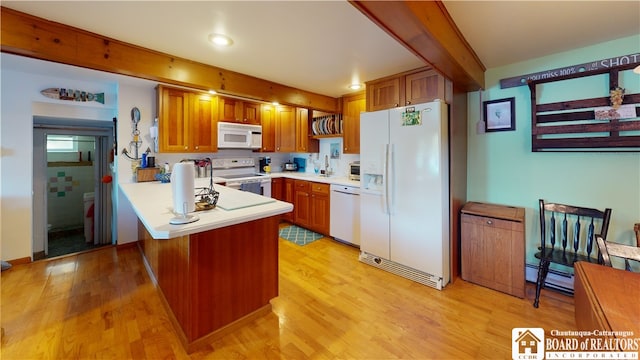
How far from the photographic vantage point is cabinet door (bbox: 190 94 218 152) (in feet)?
11.6

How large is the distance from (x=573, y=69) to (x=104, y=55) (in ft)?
13.2

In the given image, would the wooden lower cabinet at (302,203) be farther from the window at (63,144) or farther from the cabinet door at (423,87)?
the window at (63,144)

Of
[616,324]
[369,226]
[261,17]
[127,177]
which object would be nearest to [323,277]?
[369,226]

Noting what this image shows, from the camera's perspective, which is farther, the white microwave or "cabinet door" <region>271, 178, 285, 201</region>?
"cabinet door" <region>271, 178, 285, 201</region>

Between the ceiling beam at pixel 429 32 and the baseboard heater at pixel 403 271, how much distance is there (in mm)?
1955

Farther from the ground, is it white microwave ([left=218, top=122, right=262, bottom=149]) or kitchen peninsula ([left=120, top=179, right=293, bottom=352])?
white microwave ([left=218, top=122, right=262, bottom=149])

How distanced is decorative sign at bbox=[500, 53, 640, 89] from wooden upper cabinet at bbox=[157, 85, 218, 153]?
3.67m

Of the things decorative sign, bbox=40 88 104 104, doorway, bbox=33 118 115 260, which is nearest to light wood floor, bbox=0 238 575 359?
doorway, bbox=33 118 115 260

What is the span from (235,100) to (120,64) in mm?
1886

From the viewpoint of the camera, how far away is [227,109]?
153 inches

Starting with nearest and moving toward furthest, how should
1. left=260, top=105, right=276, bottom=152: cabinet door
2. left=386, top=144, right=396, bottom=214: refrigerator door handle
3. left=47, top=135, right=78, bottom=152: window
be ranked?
left=386, top=144, right=396, bottom=214: refrigerator door handle, left=47, top=135, right=78, bottom=152: window, left=260, top=105, right=276, bottom=152: cabinet door

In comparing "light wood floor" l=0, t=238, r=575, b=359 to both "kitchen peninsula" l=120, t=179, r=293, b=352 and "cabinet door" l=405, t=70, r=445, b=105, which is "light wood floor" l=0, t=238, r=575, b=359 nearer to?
"kitchen peninsula" l=120, t=179, r=293, b=352

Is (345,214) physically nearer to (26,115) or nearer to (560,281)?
(560,281)

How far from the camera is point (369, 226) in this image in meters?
3.05
